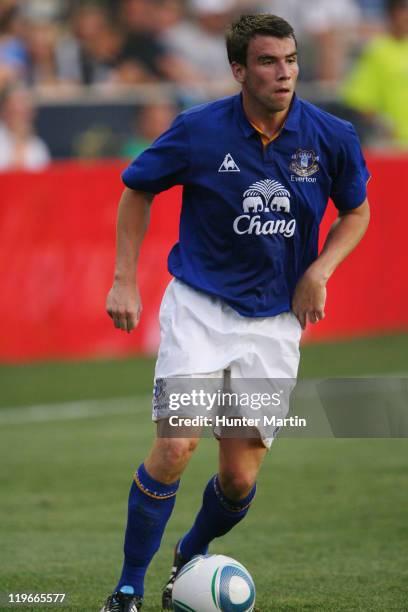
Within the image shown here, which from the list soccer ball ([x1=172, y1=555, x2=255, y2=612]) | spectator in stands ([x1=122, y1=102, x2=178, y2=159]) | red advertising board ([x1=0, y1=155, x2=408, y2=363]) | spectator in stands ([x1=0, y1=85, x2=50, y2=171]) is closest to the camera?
soccer ball ([x1=172, y1=555, x2=255, y2=612])

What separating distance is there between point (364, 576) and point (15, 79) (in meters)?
10.1

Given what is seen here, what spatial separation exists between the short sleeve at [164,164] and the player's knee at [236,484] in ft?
3.76

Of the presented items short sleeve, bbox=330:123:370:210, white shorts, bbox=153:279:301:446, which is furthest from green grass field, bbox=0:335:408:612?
short sleeve, bbox=330:123:370:210

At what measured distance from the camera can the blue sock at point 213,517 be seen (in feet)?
18.3

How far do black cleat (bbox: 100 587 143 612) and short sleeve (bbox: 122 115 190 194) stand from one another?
5.03 feet

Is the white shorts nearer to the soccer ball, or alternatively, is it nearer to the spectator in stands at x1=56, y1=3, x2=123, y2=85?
the soccer ball

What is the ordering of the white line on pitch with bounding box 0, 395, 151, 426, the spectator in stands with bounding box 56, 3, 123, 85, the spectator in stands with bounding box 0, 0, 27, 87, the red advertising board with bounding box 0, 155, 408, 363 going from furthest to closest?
the spectator in stands with bounding box 56, 3, 123, 85
the spectator in stands with bounding box 0, 0, 27, 87
the red advertising board with bounding box 0, 155, 408, 363
the white line on pitch with bounding box 0, 395, 151, 426

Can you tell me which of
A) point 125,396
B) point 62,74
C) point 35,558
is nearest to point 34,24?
point 62,74

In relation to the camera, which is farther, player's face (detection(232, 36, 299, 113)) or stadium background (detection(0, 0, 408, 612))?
stadium background (detection(0, 0, 408, 612))

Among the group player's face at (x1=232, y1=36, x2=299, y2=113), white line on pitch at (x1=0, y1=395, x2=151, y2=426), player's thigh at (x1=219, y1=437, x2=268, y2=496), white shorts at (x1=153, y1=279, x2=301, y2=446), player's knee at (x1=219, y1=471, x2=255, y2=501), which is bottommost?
white line on pitch at (x1=0, y1=395, x2=151, y2=426)

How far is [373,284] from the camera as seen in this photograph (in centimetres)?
1455

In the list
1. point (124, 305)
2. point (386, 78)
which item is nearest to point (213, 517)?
point (124, 305)

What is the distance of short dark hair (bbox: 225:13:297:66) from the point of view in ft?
17.2

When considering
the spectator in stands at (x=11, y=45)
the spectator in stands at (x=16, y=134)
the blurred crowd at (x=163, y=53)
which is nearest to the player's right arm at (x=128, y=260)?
the spectator in stands at (x=16, y=134)
